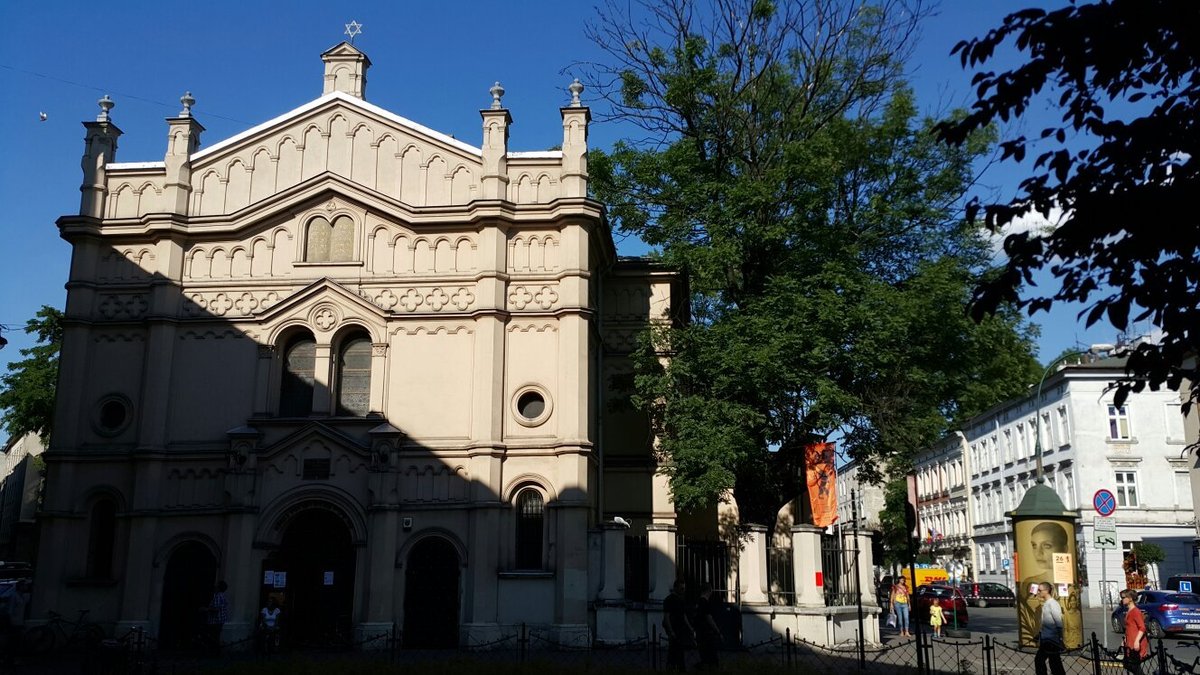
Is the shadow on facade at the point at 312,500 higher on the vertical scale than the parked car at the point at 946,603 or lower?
higher

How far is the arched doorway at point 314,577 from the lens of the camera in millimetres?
24484

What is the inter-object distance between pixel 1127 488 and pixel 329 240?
137ft

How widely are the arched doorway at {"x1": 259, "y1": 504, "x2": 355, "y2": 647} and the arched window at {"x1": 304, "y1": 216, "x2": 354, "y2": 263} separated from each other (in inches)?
250

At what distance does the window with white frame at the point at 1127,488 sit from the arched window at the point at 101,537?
4500 cm

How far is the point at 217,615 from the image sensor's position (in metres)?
23.2

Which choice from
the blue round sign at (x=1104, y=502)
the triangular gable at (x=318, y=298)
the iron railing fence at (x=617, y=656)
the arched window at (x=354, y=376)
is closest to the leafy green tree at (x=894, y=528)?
the iron railing fence at (x=617, y=656)

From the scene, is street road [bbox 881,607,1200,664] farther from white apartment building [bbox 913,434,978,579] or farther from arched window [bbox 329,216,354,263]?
→ white apartment building [bbox 913,434,978,579]

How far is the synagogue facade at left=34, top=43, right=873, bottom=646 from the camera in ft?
79.9

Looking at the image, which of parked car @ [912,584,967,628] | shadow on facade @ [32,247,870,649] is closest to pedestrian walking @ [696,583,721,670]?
shadow on facade @ [32,247,870,649]

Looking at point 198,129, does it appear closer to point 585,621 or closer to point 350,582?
point 350,582

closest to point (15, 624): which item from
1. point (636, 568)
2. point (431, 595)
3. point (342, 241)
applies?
point (431, 595)

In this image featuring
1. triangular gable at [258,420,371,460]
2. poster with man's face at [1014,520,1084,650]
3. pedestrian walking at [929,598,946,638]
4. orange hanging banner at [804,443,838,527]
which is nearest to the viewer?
poster with man's face at [1014,520,1084,650]

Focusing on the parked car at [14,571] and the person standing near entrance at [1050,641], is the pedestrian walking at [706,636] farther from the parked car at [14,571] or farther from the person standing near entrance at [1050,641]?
→ the parked car at [14,571]

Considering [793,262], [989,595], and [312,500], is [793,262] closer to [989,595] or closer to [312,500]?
[312,500]
